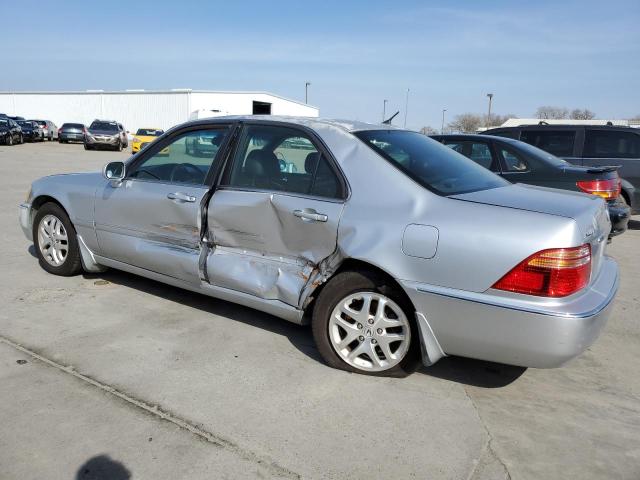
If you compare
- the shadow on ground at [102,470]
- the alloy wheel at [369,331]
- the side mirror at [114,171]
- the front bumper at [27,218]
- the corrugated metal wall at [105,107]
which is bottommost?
the shadow on ground at [102,470]

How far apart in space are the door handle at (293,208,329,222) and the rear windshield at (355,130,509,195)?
54 centimetres

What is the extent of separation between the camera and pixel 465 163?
399 cm

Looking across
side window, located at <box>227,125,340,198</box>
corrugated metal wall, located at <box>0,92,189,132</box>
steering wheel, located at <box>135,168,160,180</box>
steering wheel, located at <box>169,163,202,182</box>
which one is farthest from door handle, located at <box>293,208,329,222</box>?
corrugated metal wall, located at <box>0,92,189,132</box>

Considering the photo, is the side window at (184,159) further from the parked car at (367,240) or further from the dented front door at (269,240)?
the dented front door at (269,240)

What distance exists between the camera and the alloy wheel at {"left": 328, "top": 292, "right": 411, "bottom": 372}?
10.6 ft

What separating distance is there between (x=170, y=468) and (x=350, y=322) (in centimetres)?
136

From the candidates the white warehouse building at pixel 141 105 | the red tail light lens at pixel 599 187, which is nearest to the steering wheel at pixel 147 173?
the red tail light lens at pixel 599 187

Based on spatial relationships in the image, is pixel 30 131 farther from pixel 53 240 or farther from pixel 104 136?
pixel 53 240

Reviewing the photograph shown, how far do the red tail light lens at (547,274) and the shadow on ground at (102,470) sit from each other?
2.00m

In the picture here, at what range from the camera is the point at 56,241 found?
5.10 meters

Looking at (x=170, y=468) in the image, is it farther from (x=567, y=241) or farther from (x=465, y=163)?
(x=465, y=163)

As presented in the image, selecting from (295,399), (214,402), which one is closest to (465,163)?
(295,399)

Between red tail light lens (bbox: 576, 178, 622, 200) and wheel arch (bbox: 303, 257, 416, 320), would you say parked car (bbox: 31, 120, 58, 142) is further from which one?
wheel arch (bbox: 303, 257, 416, 320)

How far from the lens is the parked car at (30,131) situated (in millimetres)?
34156
